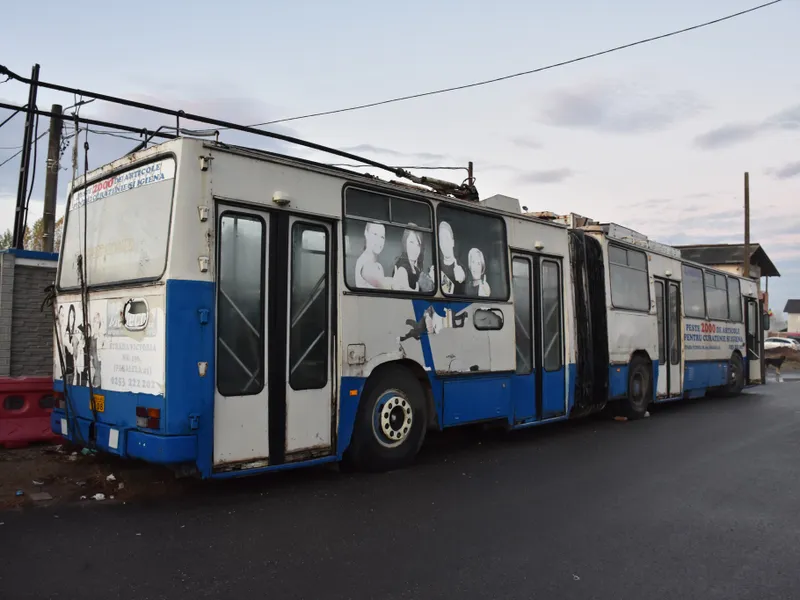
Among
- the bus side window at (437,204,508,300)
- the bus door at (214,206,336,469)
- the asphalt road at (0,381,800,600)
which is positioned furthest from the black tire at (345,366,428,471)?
the bus side window at (437,204,508,300)

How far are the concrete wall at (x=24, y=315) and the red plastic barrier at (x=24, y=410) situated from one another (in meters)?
1.59

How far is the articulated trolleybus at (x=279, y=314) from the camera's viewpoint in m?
5.72

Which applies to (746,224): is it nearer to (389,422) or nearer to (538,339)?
(538,339)

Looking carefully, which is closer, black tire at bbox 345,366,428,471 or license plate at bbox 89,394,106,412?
license plate at bbox 89,394,106,412

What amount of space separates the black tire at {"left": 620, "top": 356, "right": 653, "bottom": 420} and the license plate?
886 centimetres

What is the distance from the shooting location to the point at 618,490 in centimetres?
674

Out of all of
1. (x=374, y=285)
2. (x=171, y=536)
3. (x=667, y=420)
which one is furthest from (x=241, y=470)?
(x=667, y=420)

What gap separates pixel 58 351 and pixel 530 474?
5.18 m

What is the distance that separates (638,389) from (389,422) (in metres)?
6.83

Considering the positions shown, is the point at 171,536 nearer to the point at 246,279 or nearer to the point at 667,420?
the point at 246,279

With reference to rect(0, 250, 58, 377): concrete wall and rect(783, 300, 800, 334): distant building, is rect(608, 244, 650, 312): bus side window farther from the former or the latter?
rect(783, 300, 800, 334): distant building

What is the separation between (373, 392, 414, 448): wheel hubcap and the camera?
23.5ft

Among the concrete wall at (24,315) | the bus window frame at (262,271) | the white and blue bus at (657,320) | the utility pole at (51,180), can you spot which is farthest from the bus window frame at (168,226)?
the utility pole at (51,180)

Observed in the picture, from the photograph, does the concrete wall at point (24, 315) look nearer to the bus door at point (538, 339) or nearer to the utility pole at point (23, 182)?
the utility pole at point (23, 182)
